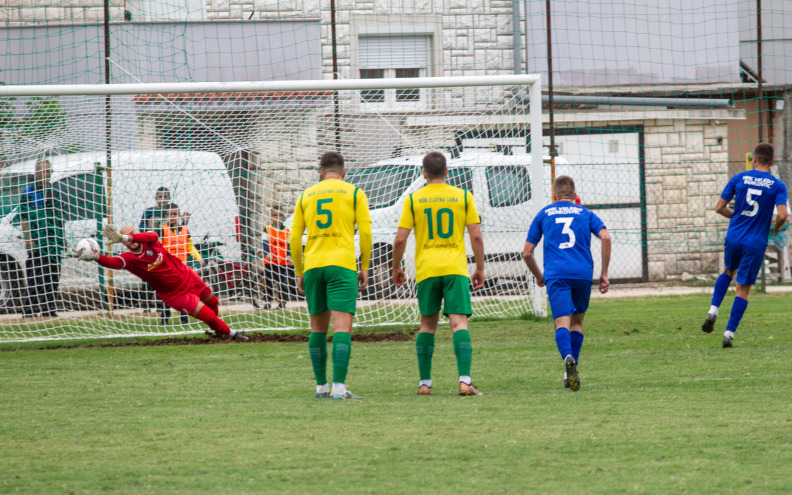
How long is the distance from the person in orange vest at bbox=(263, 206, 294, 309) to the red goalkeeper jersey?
2132 mm

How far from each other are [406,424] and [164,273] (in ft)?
16.8

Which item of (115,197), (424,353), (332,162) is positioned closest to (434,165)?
(332,162)

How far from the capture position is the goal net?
35.2 feet

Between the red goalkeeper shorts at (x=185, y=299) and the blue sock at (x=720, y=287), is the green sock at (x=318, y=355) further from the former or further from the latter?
the blue sock at (x=720, y=287)

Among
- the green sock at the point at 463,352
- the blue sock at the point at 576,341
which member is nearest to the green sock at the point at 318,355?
the green sock at the point at 463,352

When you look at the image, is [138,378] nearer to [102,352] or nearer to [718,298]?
[102,352]

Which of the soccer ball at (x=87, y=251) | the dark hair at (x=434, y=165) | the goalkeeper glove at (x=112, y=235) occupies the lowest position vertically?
the soccer ball at (x=87, y=251)

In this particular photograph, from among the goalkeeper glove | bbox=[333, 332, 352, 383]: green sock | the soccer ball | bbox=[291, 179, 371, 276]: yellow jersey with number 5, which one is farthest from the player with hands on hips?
the soccer ball

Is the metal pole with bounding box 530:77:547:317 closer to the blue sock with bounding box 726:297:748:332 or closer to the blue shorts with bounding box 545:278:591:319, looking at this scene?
the blue sock with bounding box 726:297:748:332

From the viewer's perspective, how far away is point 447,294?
237 inches

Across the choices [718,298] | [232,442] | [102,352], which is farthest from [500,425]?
[102,352]

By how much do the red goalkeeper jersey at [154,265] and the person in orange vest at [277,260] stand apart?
2.13 metres

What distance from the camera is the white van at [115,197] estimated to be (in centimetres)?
1084

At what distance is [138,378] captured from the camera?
7066 millimetres
